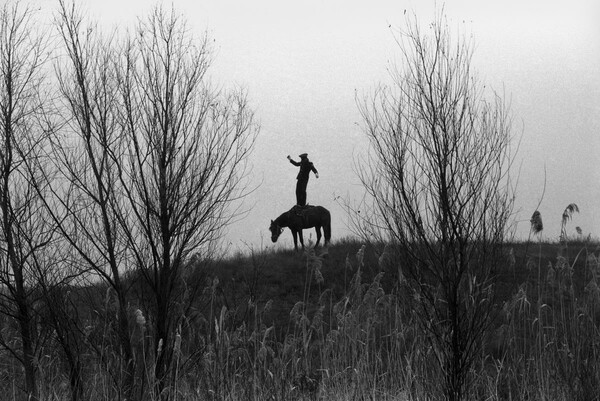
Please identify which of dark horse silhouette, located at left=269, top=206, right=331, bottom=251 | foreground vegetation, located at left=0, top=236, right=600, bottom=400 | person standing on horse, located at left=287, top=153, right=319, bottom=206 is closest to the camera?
foreground vegetation, located at left=0, top=236, right=600, bottom=400

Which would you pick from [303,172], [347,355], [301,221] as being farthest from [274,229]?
[347,355]

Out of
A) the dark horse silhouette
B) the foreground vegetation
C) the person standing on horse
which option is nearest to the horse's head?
the dark horse silhouette

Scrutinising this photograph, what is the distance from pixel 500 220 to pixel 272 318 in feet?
32.0

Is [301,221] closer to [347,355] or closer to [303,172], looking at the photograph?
[303,172]

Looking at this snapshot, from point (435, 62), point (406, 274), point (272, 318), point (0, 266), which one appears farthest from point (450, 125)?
point (272, 318)

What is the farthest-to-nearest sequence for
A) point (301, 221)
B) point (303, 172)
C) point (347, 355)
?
1. point (301, 221)
2. point (303, 172)
3. point (347, 355)

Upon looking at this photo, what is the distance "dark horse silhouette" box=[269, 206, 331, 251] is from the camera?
22375mm

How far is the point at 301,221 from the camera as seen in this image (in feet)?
73.5

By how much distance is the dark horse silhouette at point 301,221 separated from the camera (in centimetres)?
2238

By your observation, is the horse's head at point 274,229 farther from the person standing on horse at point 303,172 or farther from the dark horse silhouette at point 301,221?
the person standing on horse at point 303,172

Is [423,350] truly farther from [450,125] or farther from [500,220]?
[450,125]

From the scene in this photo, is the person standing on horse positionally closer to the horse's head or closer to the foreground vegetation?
the horse's head

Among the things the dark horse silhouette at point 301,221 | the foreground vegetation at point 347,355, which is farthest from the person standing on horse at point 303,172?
the foreground vegetation at point 347,355

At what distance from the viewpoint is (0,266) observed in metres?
10.8
